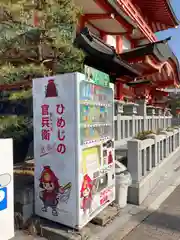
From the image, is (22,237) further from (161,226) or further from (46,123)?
(161,226)

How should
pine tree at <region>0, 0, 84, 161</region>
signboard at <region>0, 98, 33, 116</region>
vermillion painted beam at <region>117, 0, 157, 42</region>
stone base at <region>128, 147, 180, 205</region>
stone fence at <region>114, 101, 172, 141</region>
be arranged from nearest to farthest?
pine tree at <region>0, 0, 84, 161</region>, stone base at <region>128, 147, 180, 205</region>, signboard at <region>0, 98, 33, 116</region>, stone fence at <region>114, 101, 172, 141</region>, vermillion painted beam at <region>117, 0, 157, 42</region>

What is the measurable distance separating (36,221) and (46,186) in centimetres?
53

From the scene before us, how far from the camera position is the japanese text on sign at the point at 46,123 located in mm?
3201

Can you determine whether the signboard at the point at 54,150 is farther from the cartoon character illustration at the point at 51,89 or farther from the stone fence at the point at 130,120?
the stone fence at the point at 130,120

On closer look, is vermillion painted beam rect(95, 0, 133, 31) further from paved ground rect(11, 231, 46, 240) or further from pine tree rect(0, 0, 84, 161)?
paved ground rect(11, 231, 46, 240)

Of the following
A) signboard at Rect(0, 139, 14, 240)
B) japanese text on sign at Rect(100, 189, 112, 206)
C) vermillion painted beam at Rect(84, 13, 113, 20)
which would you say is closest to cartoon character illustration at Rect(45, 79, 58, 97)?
signboard at Rect(0, 139, 14, 240)

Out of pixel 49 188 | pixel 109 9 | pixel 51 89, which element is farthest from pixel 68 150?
pixel 109 9

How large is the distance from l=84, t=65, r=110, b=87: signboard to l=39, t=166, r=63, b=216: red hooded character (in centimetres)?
136

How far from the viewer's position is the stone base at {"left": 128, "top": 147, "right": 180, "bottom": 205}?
4.36m

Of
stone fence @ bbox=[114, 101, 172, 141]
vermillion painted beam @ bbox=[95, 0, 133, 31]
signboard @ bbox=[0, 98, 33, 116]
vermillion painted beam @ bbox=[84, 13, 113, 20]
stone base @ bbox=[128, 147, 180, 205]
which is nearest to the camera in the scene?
stone base @ bbox=[128, 147, 180, 205]

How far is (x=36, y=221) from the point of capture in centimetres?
332

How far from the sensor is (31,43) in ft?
14.9

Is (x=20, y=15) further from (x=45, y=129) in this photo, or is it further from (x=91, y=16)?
(x=91, y=16)

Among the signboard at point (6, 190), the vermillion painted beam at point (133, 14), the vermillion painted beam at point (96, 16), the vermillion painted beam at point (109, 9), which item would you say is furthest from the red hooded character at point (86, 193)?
the vermillion painted beam at point (133, 14)
